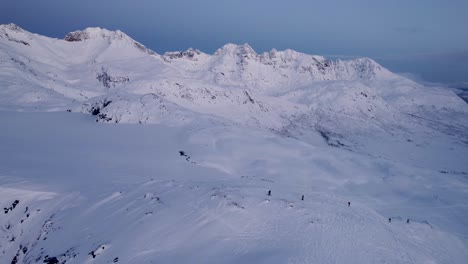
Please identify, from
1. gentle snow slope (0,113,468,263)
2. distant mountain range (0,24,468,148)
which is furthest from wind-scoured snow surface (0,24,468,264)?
distant mountain range (0,24,468,148)

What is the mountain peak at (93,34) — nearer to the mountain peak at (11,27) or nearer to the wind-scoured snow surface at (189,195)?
the mountain peak at (11,27)

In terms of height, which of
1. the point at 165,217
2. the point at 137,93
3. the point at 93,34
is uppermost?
the point at 93,34

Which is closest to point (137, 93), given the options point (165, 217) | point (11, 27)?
point (11, 27)

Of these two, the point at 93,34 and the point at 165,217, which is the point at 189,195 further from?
the point at 93,34

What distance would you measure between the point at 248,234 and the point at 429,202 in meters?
36.3

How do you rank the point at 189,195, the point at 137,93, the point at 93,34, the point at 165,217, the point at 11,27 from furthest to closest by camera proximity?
the point at 93,34
the point at 11,27
the point at 137,93
the point at 189,195
the point at 165,217

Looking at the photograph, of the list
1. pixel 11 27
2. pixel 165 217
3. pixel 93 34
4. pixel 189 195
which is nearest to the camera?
pixel 165 217

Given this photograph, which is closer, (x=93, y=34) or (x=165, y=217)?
(x=165, y=217)

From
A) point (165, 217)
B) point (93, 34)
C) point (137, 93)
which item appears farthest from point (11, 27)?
point (165, 217)

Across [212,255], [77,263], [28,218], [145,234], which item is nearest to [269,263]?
[212,255]

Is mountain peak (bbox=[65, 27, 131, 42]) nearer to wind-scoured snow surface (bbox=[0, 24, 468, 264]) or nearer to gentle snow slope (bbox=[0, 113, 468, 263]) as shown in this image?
wind-scoured snow surface (bbox=[0, 24, 468, 264])

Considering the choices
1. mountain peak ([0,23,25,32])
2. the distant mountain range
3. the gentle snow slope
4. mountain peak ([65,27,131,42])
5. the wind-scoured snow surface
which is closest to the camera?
the gentle snow slope

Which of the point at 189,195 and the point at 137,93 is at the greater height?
the point at 137,93

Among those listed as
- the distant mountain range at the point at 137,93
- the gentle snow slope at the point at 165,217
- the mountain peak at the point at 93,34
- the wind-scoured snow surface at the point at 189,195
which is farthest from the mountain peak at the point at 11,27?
the gentle snow slope at the point at 165,217
